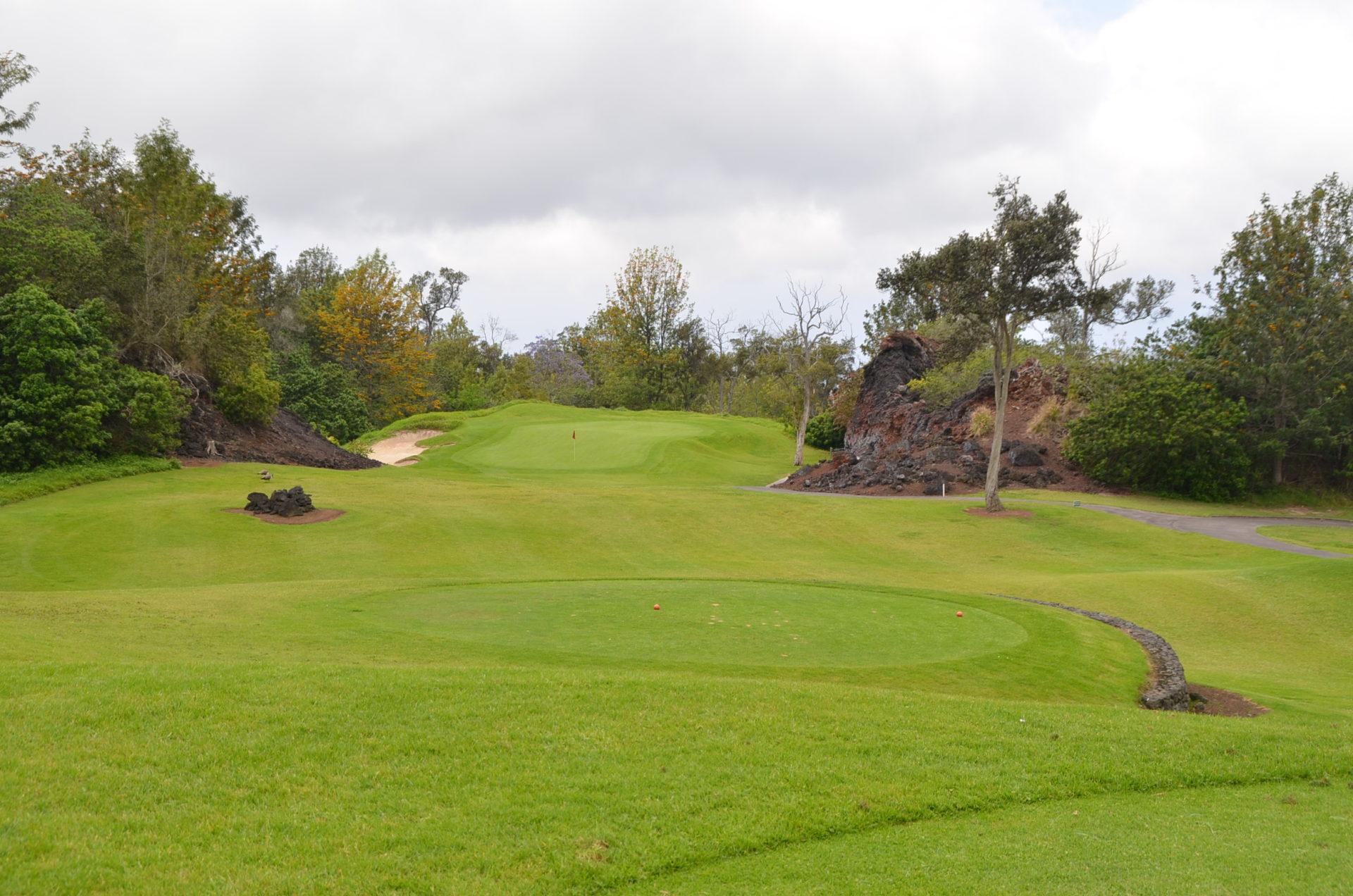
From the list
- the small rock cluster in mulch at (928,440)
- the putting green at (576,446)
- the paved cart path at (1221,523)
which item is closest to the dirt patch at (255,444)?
the putting green at (576,446)

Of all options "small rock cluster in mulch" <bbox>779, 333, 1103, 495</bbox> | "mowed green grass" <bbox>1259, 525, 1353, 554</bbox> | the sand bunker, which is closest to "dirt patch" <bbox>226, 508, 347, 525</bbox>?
"small rock cluster in mulch" <bbox>779, 333, 1103, 495</bbox>

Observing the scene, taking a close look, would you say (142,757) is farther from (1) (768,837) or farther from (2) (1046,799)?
(2) (1046,799)

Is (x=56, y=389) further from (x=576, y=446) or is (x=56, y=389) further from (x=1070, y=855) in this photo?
(x=1070, y=855)

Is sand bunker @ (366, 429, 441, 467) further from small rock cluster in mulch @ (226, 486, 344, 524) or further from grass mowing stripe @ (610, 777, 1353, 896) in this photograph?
grass mowing stripe @ (610, 777, 1353, 896)

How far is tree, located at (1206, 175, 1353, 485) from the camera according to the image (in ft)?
119

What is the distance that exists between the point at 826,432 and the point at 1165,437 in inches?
985

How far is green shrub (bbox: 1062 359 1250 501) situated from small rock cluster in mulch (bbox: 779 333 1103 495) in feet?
5.50

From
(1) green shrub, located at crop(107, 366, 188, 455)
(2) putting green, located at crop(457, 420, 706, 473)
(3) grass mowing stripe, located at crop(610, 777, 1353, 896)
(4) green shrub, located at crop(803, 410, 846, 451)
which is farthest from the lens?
(4) green shrub, located at crop(803, 410, 846, 451)

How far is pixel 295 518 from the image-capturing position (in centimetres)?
2350

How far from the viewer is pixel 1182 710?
10570 millimetres

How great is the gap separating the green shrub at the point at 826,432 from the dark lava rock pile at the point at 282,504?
39166mm

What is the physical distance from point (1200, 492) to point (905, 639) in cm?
3168

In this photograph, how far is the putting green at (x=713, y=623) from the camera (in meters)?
10.6

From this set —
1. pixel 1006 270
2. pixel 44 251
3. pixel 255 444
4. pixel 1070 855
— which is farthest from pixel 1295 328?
pixel 44 251
